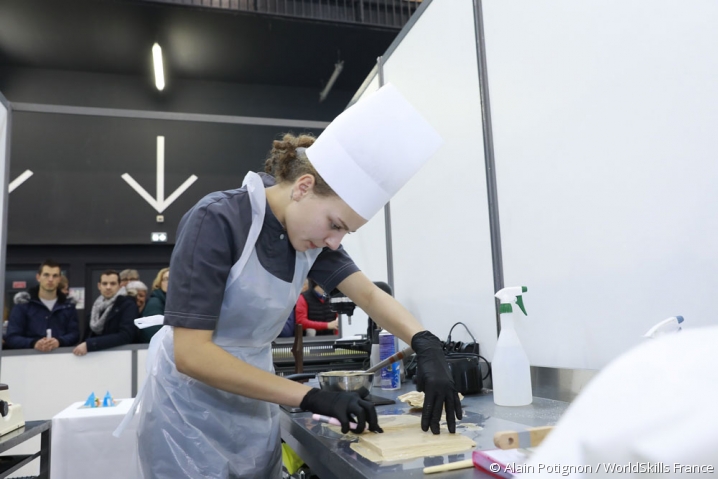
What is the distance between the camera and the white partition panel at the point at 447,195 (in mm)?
1815

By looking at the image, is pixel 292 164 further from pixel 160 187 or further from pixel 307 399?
pixel 160 187

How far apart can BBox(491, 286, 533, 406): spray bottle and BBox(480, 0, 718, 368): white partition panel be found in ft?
0.37

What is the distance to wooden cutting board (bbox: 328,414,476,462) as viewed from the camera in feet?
3.00

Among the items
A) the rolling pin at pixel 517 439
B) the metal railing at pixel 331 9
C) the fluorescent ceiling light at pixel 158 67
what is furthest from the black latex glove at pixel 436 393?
the fluorescent ceiling light at pixel 158 67

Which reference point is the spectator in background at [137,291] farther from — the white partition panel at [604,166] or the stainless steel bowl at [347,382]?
the white partition panel at [604,166]

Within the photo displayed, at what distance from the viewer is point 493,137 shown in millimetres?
1727

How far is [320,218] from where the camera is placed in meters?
1.25

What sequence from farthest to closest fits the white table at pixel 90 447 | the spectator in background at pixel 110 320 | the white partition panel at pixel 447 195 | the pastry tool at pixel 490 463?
the spectator in background at pixel 110 320, the white table at pixel 90 447, the white partition panel at pixel 447 195, the pastry tool at pixel 490 463

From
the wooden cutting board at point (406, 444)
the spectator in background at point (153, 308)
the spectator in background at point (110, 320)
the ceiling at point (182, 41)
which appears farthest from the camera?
the ceiling at point (182, 41)

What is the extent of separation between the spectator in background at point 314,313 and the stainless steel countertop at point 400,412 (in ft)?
9.45

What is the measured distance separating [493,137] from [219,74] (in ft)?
20.5

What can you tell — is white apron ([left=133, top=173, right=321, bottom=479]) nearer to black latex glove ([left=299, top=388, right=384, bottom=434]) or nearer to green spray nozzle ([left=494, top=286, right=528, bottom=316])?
black latex glove ([left=299, top=388, right=384, bottom=434])

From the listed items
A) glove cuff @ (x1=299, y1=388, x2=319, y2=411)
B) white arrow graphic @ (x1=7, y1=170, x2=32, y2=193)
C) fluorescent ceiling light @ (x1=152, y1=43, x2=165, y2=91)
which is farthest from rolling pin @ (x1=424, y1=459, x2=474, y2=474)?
white arrow graphic @ (x1=7, y1=170, x2=32, y2=193)

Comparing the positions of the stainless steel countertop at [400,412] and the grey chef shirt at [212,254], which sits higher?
the grey chef shirt at [212,254]
